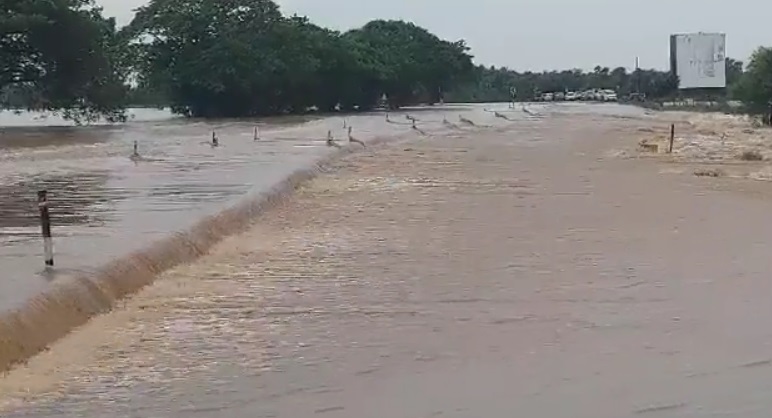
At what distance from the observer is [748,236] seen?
17.0 meters

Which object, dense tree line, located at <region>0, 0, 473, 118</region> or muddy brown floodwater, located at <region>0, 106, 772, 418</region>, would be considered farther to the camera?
dense tree line, located at <region>0, 0, 473, 118</region>

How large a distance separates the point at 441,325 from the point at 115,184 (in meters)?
15.0

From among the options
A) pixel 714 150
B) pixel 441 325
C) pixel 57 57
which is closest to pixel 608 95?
pixel 57 57

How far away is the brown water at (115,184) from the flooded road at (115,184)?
0.02 m

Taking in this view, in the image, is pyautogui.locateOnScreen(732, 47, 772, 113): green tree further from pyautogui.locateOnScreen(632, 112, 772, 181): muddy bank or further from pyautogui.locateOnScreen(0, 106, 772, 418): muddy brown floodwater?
pyautogui.locateOnScreen(0, 106, 772, 418): muddy brown floodwater

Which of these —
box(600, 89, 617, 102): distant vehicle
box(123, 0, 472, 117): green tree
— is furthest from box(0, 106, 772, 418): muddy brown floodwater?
box(600, 89, 617, 102): distant vehicle

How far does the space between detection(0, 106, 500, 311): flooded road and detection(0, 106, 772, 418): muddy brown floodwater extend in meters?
1.05

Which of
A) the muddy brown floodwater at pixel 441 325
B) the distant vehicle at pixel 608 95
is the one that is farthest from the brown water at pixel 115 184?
the distant vehicle at pixel 608 95

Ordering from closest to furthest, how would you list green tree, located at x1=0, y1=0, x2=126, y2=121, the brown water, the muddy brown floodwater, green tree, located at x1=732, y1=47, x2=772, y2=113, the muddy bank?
1. the muddy brown floodwater
2. the brown water
3. the muddy bank
4. green tree, located at x1=0, y1=0, x2=126, y2=121
5. green tree, located at x1=732, y1=47, x2=772, y2=113

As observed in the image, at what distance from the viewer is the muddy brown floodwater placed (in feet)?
26.9

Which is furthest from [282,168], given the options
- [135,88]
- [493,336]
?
[135,88]

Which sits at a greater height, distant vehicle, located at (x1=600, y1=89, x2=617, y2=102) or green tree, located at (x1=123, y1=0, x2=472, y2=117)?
green tree, located at (x1=123, y1=0, x2=472, y2=117)

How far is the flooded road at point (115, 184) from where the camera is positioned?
44.3ft

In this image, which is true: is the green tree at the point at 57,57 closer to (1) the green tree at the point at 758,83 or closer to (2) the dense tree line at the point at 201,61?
(2) the dense tree line at the point at 201,61
